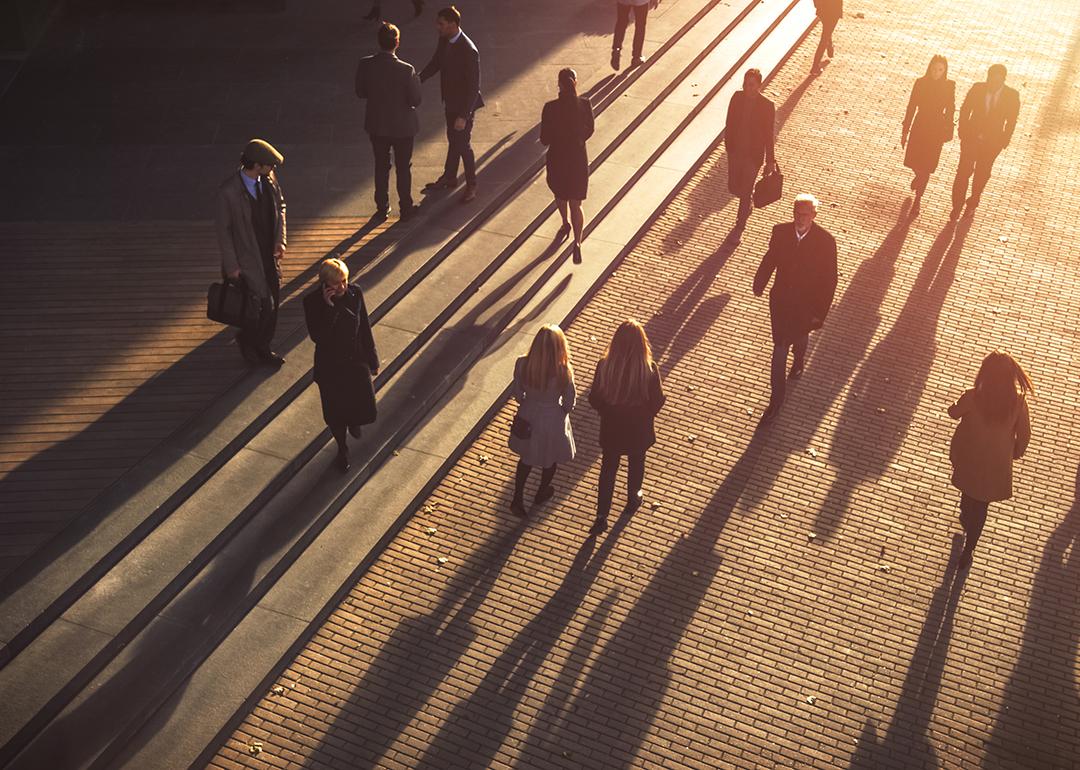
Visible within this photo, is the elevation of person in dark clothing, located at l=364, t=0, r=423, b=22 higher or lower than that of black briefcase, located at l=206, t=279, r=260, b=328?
lower

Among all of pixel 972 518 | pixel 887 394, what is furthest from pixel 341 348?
pixel 887 394

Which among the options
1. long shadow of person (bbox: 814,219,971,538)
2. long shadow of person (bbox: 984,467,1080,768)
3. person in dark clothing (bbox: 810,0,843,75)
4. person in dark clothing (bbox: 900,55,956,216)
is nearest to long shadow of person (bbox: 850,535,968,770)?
long shadow of person (bbox: 984,467,1080,768)

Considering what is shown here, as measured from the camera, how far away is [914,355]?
11812 millimetres

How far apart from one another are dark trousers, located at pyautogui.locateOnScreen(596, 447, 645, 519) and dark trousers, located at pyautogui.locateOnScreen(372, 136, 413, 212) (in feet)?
14.7

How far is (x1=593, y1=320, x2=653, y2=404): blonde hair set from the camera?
8.70 meters

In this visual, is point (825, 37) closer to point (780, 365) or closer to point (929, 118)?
point (929, 118)

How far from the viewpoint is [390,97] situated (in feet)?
39.3

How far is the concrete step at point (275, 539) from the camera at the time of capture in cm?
788

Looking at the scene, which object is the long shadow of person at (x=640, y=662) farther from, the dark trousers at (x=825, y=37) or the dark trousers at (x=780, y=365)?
the dark trousers at (x=825, y=37)

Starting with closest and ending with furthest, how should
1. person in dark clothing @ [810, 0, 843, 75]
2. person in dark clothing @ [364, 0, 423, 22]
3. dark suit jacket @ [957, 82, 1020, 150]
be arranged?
dark suit jacket @ [957, 82, 1020, 150] → person in dark clothing @ [810, 0, 843, 75] → person in dark clothing @ [364, 0, 423, 22]

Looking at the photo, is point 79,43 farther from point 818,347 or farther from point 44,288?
point 818,347

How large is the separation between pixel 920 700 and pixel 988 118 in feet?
24.3

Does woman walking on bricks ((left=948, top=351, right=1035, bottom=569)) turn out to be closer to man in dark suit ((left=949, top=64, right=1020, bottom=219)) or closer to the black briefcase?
man in dark suit ((left=949, top=64, right=1020, bottom=219))

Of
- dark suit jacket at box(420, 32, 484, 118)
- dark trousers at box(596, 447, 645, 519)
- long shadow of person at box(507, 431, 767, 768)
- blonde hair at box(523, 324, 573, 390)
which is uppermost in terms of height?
dark suit jacket at box(420, 32, 484, 118)
